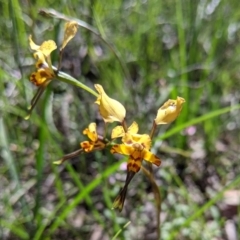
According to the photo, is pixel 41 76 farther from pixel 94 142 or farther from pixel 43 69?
pixel 94 142

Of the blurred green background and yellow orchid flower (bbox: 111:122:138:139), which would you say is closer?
yellow orchid flower (bbox: 111:122:138:139)

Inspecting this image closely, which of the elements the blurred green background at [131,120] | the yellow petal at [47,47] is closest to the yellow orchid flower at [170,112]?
the yellow petal at [47,47]

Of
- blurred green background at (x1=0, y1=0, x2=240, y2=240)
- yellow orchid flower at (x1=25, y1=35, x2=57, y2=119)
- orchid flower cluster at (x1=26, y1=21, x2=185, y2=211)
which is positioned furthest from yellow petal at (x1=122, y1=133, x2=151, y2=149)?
blurred green background at (x1=0, y1=0, x2=240, y2=240)

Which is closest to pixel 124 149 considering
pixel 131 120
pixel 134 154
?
pixel 134 154

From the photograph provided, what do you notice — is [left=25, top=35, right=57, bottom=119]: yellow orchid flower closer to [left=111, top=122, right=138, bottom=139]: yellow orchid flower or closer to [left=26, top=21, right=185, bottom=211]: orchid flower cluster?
[left=26, top=21, right=185, bottom=211]: orchid flower cluster

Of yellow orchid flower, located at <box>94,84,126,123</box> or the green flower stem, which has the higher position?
the green flower stem

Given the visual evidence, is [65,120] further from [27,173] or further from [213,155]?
[213,155]

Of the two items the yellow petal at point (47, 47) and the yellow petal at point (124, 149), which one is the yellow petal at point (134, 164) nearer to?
the yellow petal at point (124, 149)
